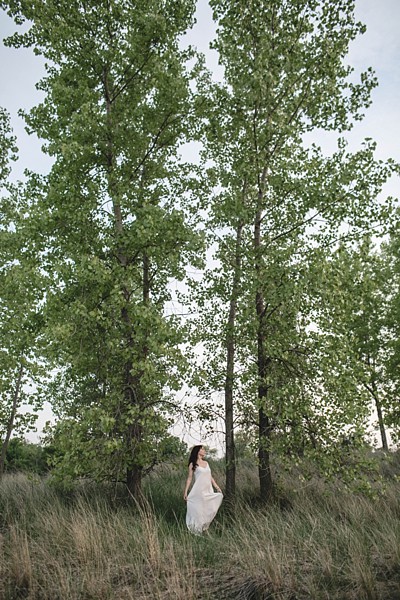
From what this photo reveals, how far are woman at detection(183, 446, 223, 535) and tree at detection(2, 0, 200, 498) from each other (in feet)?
4.12

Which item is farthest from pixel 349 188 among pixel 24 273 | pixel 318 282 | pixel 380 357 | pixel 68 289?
pixel 380 357

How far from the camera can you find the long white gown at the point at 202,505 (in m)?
9.59

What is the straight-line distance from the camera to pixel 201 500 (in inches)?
387

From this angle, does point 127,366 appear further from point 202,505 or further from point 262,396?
point 202,505

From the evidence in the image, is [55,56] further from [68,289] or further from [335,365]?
[335,365]

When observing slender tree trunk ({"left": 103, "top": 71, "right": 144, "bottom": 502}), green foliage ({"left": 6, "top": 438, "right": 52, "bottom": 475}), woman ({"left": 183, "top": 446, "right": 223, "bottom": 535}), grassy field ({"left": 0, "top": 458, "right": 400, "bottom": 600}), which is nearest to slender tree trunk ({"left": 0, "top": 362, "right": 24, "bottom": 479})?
green foliage ({"left": 6, "top": 438, "right": 52, "bottom": 475})

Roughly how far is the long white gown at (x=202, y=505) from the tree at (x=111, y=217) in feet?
4.33

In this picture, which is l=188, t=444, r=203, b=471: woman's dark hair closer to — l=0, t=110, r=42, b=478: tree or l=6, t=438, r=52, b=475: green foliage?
l=0, t=110, r=42, b=478: tree

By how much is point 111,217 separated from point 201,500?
267 inches

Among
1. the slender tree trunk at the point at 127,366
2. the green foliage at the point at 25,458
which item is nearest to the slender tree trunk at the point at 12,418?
the green foliage at the point at 25,458

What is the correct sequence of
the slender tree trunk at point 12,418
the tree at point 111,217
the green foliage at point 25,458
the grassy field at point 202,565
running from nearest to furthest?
the grassy field at point 202,565
the tree at point 111,217
the slender tree trunk at point 12,418
the green foliage at point 25,458

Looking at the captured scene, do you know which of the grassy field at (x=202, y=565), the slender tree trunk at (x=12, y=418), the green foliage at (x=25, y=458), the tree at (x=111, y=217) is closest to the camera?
the grassy field at (x=202, y=565)

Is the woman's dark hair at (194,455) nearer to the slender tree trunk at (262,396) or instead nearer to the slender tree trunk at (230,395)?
the slender tree trunk at (230,395)

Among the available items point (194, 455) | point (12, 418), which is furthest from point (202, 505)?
point (12, 418)
